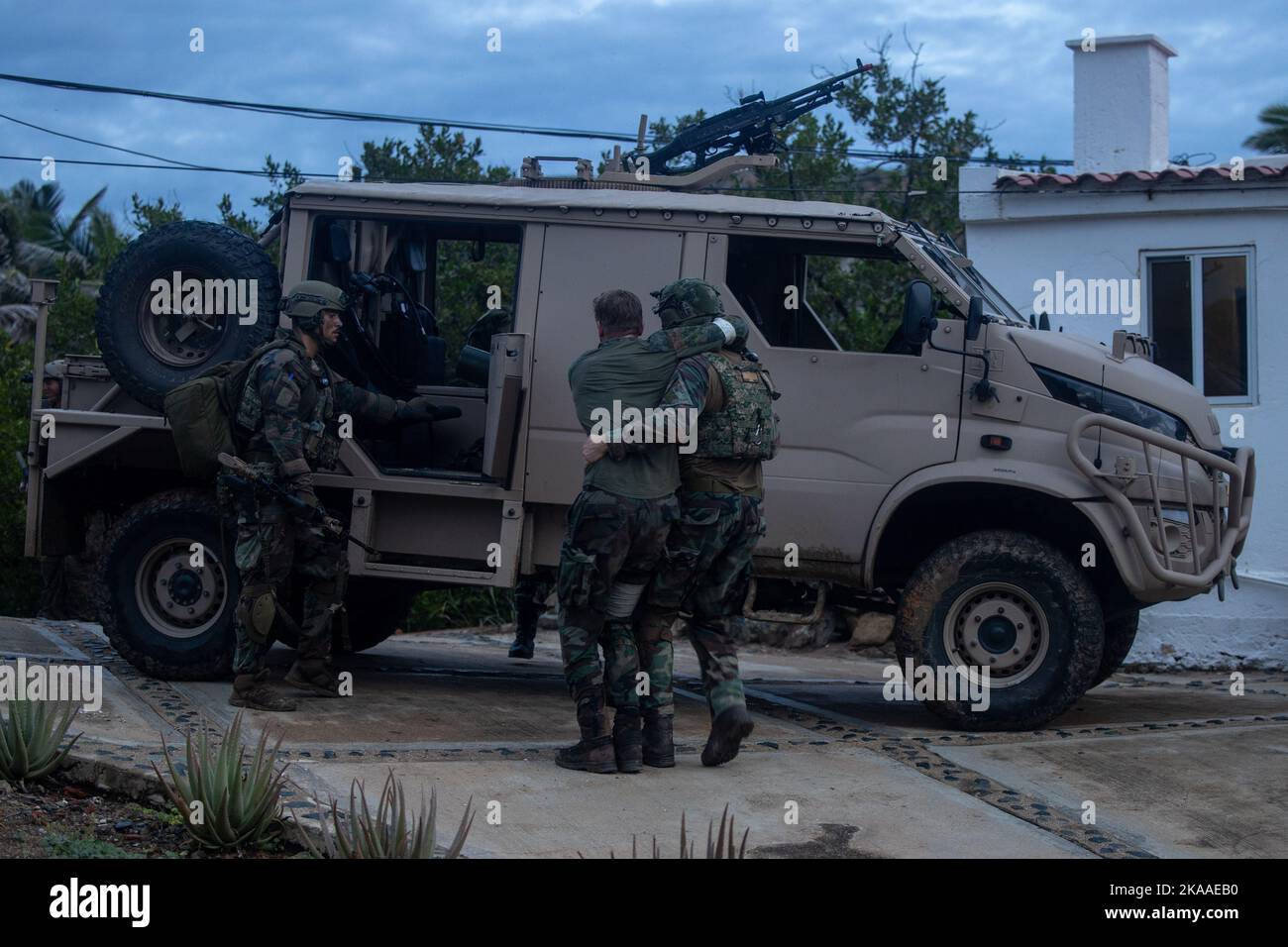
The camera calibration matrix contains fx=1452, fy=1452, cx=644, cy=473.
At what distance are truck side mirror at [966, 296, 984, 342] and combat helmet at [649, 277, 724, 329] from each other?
4.84 ft

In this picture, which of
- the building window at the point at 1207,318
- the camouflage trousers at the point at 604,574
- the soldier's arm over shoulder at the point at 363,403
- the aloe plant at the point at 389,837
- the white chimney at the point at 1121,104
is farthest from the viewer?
the white chimney at the point at 1121,104

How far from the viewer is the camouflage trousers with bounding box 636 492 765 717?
591 centimetres

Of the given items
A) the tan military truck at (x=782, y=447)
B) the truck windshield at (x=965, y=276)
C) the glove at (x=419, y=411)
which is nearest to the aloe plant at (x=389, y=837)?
the tan military truck at (x=782, y=447)

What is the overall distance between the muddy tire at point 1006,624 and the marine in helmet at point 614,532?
5.61 feet

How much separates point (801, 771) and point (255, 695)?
253 centimetres

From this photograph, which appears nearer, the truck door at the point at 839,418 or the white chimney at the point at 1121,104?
the truck door at the point at 839,418

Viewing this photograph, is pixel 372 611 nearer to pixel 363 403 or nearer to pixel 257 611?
pixel 363 403

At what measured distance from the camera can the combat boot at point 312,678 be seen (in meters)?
7.11

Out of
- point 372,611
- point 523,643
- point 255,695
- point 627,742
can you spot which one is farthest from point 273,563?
point 523,643

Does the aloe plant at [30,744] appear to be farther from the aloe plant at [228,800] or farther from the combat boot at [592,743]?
the combat boot at [592,743]

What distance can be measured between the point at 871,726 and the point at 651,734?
1604 mm

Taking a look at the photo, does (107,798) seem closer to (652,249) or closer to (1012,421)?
(652,249)

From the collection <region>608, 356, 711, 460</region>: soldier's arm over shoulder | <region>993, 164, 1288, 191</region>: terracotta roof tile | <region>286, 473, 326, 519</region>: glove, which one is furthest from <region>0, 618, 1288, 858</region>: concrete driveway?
<region>993, 164, 1288, 191</region>: terracotta roof tile

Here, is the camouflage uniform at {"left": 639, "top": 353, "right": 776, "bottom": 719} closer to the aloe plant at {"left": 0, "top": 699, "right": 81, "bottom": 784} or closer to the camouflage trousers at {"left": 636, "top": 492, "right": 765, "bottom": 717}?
the camouflage trousers at {"left": 636, "top": 492, "right": 765, "bottom": 717}
